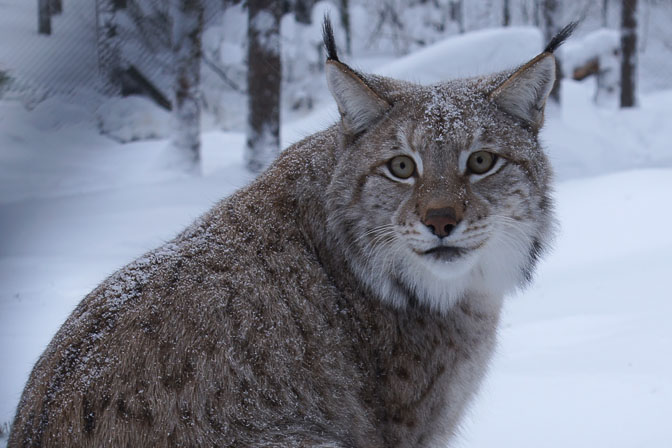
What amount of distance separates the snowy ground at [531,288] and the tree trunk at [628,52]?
8.92 metres

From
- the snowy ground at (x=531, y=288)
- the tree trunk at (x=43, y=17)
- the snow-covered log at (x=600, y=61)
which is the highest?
the tree trunk at (x=43, y=17)

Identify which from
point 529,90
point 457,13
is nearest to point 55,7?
point 529,90

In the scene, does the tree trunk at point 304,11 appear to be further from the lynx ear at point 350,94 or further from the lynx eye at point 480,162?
the lynx eye at point 480,162

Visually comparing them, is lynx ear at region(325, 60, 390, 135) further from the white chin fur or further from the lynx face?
the white chin fur

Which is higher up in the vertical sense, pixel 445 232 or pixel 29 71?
pixel 29 71

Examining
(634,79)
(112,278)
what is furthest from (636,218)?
(634,79)

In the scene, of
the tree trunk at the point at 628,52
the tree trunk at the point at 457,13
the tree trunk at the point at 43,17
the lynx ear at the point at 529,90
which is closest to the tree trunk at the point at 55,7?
the tree trunk at the point at 43,17

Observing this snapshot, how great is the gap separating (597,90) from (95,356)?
790 inches

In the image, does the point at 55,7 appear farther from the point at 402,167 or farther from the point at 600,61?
the point at 600,61

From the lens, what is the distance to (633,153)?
50.0 feet

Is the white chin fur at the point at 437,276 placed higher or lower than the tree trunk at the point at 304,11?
lower

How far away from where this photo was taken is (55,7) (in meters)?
2.19

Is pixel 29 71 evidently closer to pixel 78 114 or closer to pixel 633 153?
pixel 78 114

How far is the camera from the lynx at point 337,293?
2445 mm
